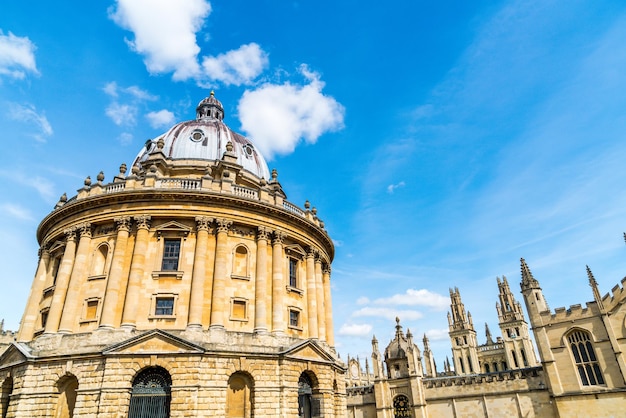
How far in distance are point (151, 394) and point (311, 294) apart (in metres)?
12.4

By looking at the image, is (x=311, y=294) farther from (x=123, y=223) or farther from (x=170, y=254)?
(x=123, y=223)

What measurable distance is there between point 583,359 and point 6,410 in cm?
4235

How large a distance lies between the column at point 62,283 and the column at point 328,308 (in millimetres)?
18524

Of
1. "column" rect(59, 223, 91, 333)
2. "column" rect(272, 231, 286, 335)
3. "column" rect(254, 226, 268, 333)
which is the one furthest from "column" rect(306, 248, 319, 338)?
"column" rect(59, 223, 91, 333)

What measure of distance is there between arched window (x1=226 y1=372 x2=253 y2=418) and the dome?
19.0 meters

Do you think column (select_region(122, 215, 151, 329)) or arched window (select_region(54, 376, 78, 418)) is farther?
column (select_region(122, 215, 151, 329))

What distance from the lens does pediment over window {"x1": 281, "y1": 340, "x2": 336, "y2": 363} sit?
23.1m

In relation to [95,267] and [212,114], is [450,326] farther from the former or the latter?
[95,267]

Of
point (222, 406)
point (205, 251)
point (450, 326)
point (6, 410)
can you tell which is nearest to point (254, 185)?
point (205, 251)

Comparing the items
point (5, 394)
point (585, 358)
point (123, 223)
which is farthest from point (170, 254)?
point (585, 358)

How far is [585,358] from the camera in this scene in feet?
106

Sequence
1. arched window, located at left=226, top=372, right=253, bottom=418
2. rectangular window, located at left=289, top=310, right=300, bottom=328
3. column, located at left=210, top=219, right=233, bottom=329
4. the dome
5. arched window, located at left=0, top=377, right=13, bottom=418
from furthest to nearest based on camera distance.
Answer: the dome → rectangular window, located at left=289, top=310, right=300, bottom=328 → arched window, located at left=0, top=377, right=13, bottom=418 → column, located at left=210, top=219, right=233, bottom=329 → arched window, located at left=226, top=372, right=253, bottom=418

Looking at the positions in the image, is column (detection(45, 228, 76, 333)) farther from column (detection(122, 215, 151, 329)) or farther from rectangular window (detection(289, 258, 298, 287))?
rectangular window (detection(289, 258, 298, 287))

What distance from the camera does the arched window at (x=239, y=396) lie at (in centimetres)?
2131
